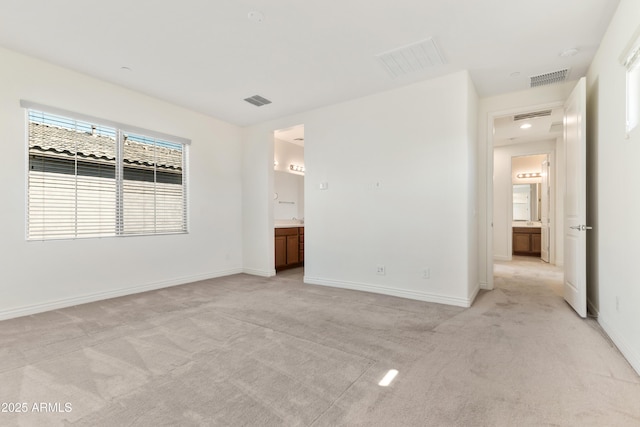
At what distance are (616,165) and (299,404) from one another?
120 inches

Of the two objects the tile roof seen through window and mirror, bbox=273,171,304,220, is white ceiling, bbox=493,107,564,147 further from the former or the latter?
the tile roof seen through window

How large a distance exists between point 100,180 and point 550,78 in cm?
578

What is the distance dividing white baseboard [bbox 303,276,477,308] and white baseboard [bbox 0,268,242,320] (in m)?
1.82

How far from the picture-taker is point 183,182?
4871 mm

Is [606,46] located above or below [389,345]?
above

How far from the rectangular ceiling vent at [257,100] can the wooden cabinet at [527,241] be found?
7.02m

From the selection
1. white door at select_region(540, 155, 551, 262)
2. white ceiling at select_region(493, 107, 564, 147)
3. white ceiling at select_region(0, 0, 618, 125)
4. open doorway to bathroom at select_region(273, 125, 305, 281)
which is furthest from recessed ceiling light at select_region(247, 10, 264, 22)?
white door at select_region(540, 155, 551, 262)

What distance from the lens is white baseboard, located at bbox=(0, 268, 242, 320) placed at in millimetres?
3176

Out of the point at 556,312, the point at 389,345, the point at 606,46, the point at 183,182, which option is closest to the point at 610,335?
the point at 556,312

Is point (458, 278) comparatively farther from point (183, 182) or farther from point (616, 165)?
point (183, 182)

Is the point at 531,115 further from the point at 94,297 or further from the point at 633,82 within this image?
the point at 94,297

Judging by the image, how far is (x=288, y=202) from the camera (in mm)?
6879

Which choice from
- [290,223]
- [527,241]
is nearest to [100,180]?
[290,223]

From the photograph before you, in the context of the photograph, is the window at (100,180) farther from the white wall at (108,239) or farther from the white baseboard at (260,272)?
the white baseboard at (260,272)
